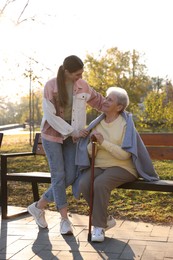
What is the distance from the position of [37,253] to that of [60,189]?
0.82 m

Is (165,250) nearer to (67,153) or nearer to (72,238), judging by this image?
(72,238)

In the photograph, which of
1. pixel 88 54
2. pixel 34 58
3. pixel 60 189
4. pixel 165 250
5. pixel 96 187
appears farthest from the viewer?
pixel 88 54

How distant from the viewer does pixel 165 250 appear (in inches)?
171

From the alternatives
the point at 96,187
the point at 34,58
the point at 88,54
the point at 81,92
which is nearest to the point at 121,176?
the point at 96,187

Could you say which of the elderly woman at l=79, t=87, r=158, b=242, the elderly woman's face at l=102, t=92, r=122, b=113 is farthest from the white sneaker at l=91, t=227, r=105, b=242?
the elderly woman's face at l=102, t=92, r=122, b=113

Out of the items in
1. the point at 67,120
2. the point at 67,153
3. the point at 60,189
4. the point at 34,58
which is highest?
the point at 34,58

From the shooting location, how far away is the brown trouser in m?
4.63

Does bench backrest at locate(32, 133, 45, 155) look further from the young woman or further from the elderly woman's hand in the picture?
the elderly woman's hand

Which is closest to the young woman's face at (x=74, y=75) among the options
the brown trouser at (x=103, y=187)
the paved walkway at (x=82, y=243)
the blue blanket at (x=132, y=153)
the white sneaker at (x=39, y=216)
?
the blue blanket at (x=132, y=153)

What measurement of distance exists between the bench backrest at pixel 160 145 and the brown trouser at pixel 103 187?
83cm

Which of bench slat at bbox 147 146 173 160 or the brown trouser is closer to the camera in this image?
the brown trouser

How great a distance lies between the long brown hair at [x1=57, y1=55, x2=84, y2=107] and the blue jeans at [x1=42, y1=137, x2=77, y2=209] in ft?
1.47

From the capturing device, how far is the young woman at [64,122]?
4.83 meters

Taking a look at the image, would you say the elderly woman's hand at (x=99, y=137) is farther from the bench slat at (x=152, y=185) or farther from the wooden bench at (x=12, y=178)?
the wooden bench at (x=12, y=178)
